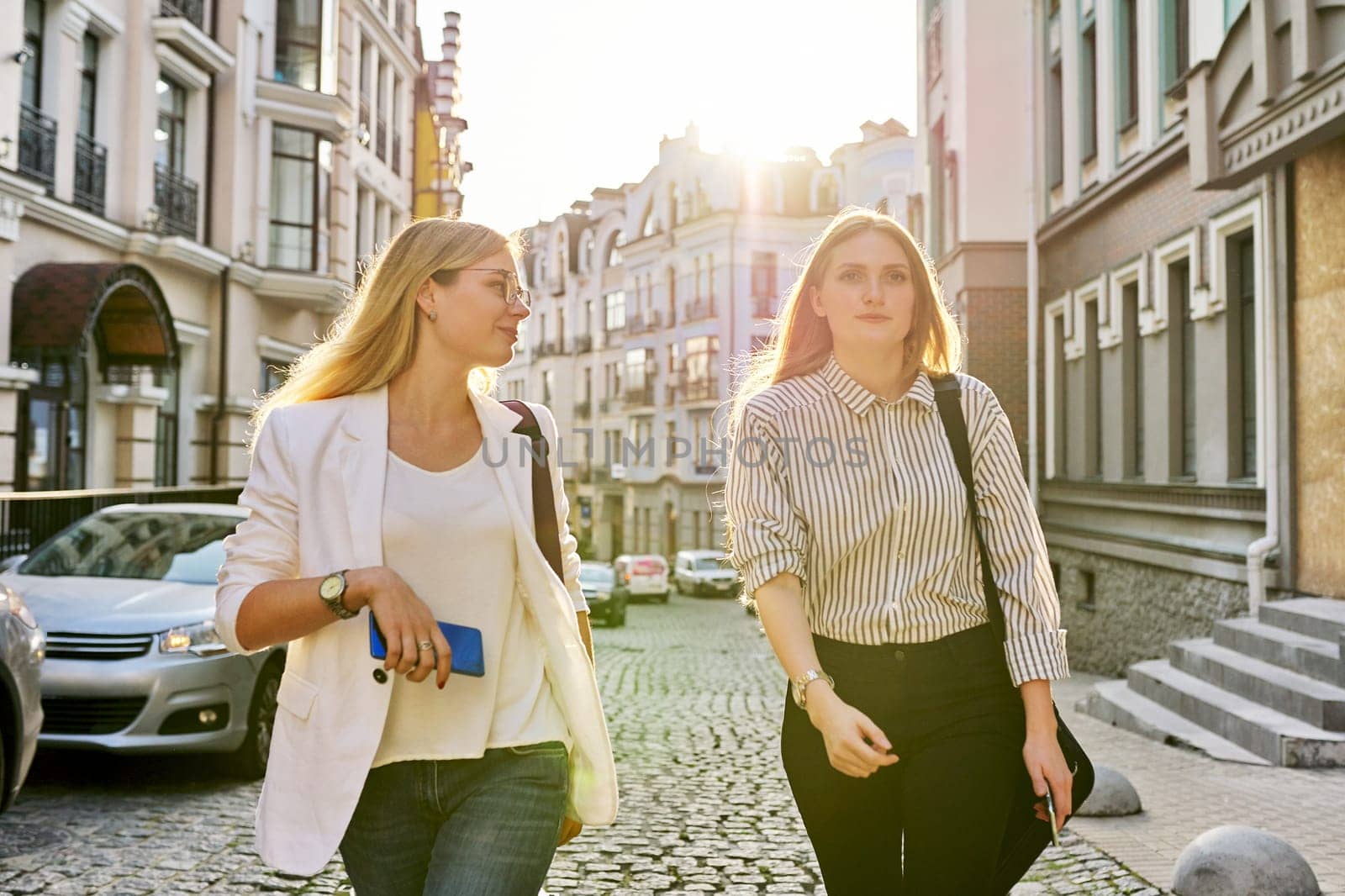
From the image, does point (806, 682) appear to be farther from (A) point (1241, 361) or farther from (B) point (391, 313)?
(A) point (1241, 361)

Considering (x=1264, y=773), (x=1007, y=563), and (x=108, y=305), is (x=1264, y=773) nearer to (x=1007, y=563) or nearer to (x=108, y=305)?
(x=1007, y=563)

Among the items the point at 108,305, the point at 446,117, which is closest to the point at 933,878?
the point at 108,305

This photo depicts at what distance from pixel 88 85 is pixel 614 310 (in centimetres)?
5496

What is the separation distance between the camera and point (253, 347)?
26578 mm

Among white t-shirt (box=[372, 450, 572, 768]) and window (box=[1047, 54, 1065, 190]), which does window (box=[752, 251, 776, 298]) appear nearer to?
window (box=[1047, 54, 1065, 190])

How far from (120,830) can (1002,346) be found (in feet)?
64.4

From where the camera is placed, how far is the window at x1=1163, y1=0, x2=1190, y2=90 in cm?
1588

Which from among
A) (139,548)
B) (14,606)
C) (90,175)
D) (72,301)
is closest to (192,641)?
(14,606)

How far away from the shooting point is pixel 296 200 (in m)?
27.8

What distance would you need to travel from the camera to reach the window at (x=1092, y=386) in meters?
19.5

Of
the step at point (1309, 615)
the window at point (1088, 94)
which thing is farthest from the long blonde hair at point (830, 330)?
the window at point (1088, 94)

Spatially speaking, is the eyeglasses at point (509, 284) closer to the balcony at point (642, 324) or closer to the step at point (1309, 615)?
the step at point (1309, 615)

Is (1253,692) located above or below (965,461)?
below

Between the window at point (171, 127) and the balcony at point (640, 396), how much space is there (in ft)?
151
